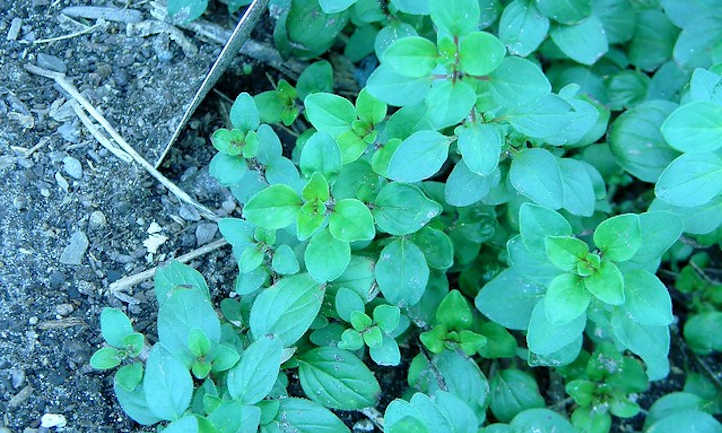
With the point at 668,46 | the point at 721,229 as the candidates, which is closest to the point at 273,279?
the point at 721,229

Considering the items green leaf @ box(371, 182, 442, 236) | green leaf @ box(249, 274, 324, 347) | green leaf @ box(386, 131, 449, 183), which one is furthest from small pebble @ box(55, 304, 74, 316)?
green leaf @ box(386, 131, 449, 183)

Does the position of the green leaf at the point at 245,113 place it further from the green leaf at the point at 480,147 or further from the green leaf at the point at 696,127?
the green leaf at the point at 696,127

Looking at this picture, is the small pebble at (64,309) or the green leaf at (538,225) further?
the small pebble at (64,309)

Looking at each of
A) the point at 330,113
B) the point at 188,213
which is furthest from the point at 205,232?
the point at 330,113

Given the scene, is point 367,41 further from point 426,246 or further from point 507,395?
point 507,395

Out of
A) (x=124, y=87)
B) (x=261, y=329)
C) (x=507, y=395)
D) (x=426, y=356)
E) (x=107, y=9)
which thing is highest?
(x=107, y=9)

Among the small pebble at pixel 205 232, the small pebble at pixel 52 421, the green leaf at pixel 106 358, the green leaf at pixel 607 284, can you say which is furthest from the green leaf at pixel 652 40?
the small pebble at pixel 52 421

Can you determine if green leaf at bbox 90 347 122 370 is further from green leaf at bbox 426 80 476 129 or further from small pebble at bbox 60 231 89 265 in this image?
green leaf at bbox 426 80 476 129
